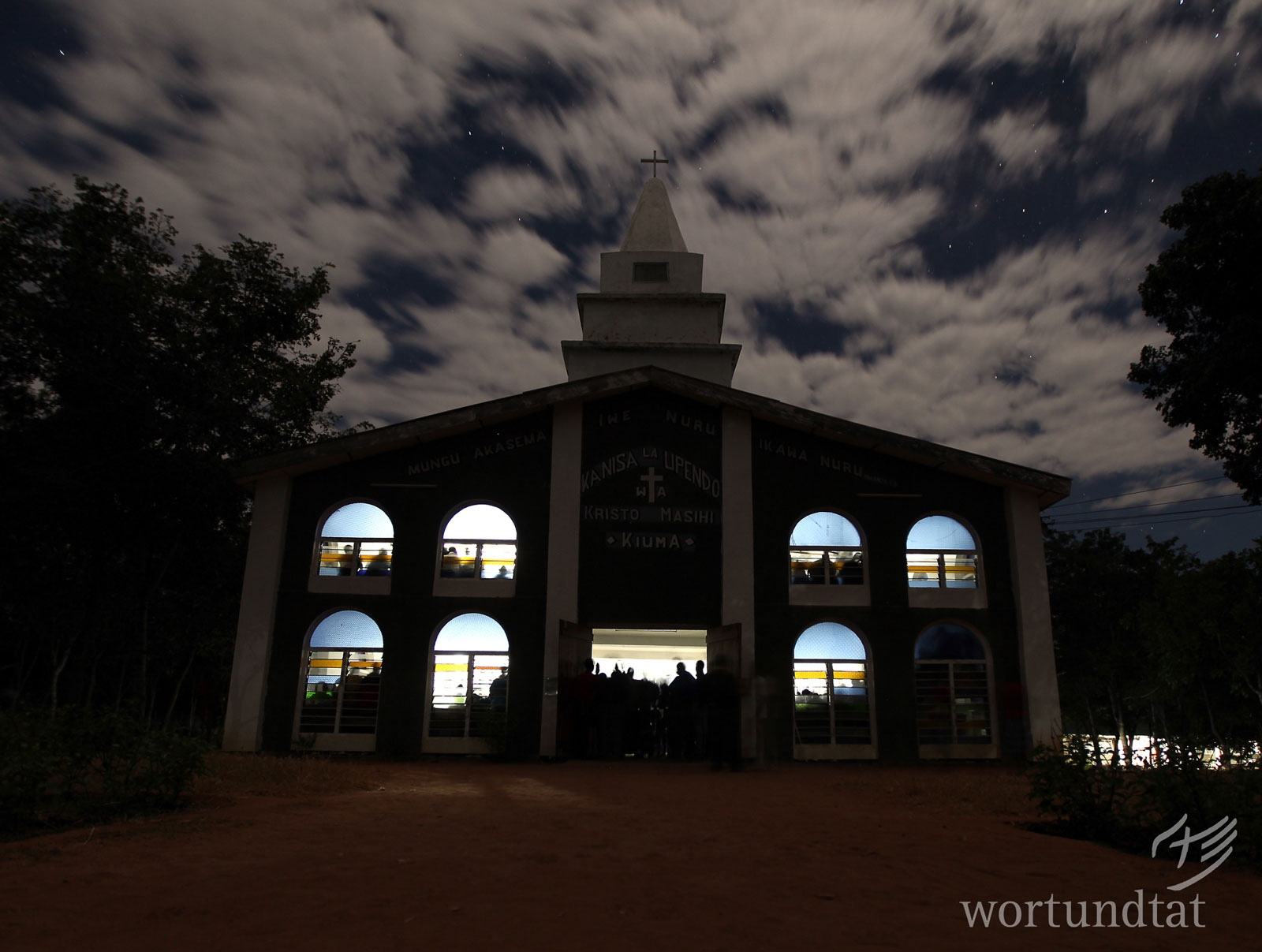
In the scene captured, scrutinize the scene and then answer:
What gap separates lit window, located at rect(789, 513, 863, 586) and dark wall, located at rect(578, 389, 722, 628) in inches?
63.2

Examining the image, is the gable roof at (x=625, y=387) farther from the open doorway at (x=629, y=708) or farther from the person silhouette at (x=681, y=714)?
the person silhouette at (x=681, y=714)

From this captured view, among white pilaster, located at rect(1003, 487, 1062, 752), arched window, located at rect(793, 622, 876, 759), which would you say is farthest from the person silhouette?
white pilaster, located at rect(1003, 487, 1062, 752)

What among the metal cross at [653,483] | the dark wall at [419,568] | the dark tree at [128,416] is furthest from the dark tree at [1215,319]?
the dark tree at [128,416]

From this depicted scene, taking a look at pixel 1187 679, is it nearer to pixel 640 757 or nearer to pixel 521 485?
pixel 640 757

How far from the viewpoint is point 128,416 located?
21406 millimetres

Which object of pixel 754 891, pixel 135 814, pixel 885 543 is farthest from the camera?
pixel 885 543

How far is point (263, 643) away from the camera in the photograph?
1672 cm

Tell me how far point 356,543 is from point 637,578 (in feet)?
18.5

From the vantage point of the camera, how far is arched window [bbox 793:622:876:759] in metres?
16.8

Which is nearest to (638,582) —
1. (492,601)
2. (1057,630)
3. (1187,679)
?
(492,601)

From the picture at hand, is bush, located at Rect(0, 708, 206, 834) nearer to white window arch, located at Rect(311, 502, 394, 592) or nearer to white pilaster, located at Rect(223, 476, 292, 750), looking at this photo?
white pilaster, located at Rect(223, 476, 292, 750)

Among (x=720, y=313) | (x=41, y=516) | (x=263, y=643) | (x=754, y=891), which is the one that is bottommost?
(x=754, y=891)

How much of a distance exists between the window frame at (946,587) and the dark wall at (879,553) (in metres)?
0.07

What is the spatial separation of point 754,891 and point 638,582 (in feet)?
38.7
